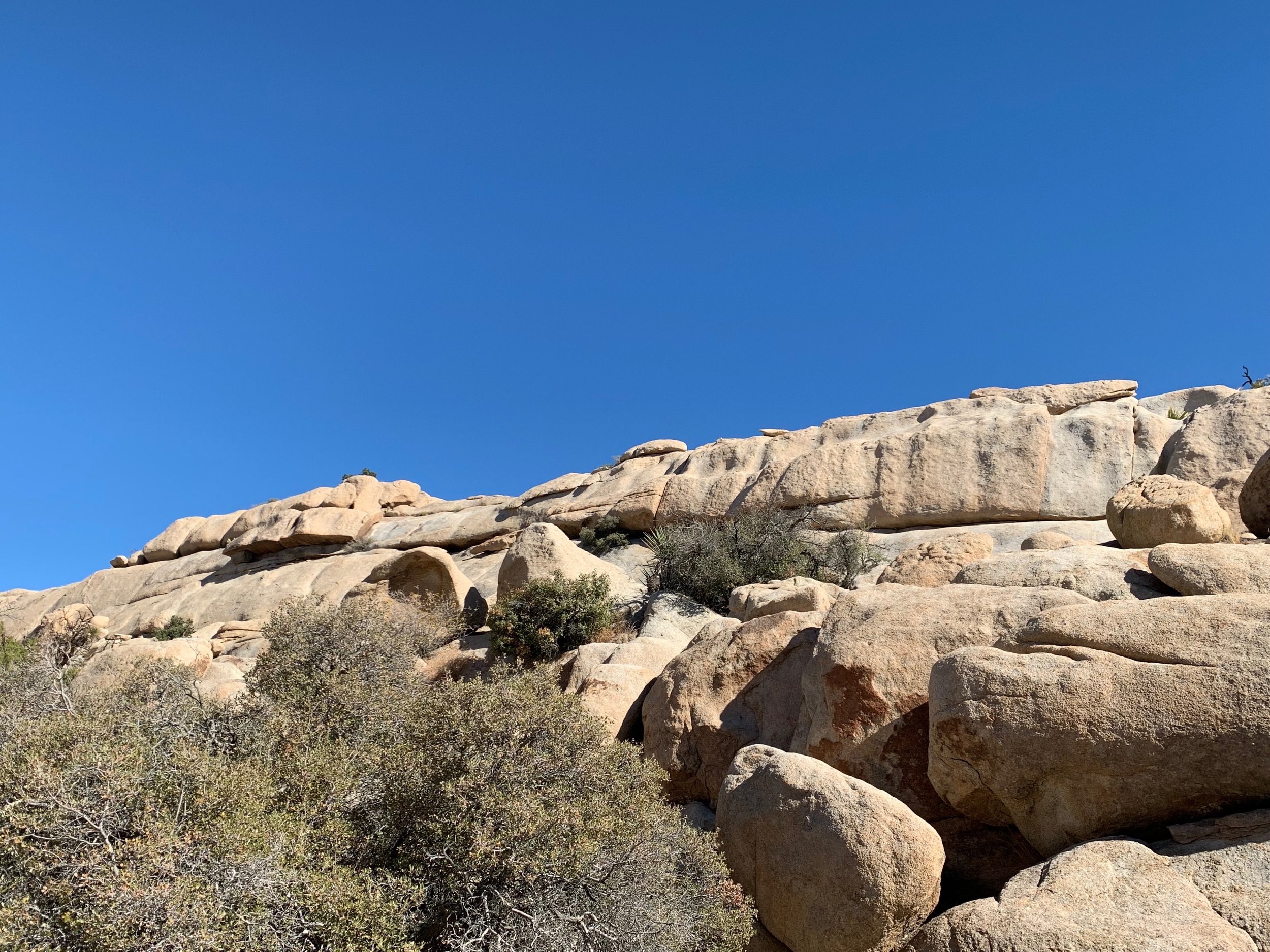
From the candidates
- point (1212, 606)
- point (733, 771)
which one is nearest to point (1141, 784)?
point (1212, 606)

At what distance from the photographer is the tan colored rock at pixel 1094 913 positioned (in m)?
4.59

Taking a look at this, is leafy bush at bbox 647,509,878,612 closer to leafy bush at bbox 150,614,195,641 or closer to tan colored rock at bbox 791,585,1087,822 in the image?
tan colored rock at bbox 791,585,1087,822

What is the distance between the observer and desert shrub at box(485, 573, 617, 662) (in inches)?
585

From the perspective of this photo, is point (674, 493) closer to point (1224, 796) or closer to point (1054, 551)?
point (1054, 551)

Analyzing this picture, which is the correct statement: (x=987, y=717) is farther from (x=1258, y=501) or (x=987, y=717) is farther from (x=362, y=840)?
(x=1258, y=501)

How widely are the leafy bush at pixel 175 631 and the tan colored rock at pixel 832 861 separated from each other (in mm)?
22001

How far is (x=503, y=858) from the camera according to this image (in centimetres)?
570

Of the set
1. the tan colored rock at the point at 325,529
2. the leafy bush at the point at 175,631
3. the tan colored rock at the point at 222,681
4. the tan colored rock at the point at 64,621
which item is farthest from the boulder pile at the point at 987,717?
the tan colored rock at the point at 325,529

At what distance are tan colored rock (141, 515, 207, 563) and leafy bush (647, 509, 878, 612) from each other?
90.3 feet

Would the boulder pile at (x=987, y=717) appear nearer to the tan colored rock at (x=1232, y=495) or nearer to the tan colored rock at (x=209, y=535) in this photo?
the tan colored rock at (x=1232, y=495)

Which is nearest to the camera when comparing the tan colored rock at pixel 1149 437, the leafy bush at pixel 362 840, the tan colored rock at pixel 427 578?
the leafy bush at pixel 362 840

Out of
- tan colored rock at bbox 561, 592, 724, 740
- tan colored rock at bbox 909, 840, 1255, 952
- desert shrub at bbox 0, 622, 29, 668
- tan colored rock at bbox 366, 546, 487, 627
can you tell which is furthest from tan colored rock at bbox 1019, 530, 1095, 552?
desert shrub at bbox 0, 622, 29, 668

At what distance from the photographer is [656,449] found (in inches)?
1188

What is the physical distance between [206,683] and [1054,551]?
1304 cm
